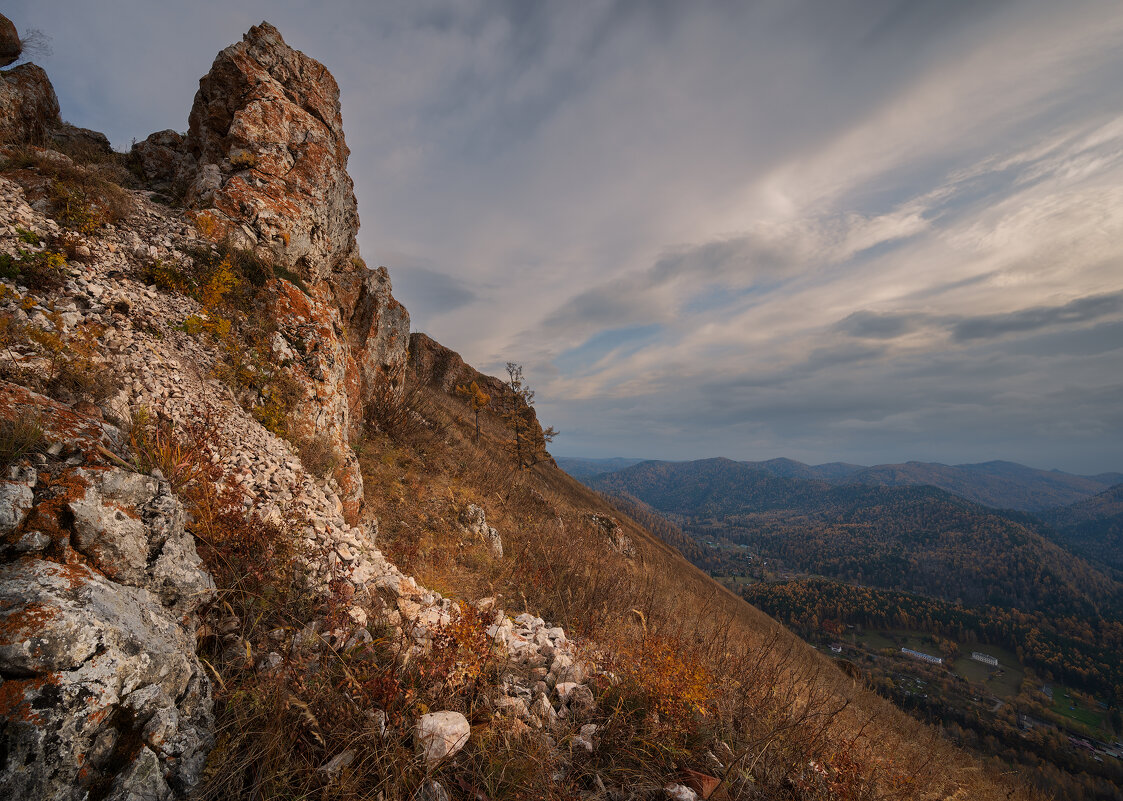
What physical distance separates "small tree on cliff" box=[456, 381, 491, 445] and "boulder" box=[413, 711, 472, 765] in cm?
2579

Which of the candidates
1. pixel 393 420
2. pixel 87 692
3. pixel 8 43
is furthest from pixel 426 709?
pixel 8 43

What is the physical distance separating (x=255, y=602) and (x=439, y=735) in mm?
2381

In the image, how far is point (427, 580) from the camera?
23.9 ft

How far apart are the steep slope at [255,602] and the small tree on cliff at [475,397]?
21310 mm

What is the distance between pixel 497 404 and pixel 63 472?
159ft

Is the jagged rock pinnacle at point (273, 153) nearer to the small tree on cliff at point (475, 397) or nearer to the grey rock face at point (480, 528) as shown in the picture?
the grey rock face at point (480, 528)

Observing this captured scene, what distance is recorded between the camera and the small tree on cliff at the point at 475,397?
1354 inches

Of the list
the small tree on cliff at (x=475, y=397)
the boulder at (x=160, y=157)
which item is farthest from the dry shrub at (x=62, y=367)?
the small tree on cliff at (x=475, y=397)

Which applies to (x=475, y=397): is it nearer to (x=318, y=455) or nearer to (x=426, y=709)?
(x=318, y=455)

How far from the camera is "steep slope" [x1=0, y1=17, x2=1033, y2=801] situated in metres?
2.71

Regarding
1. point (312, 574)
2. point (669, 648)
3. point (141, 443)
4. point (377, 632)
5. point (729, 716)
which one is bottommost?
point (729, 716)

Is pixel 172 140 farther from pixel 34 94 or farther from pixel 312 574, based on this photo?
pixel 312 574

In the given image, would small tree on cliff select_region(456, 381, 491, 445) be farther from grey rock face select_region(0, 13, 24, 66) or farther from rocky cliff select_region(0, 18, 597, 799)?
grey rock face select_region(0, 13, 24, 66)

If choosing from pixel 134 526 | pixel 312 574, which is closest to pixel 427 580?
pixel 312 574
